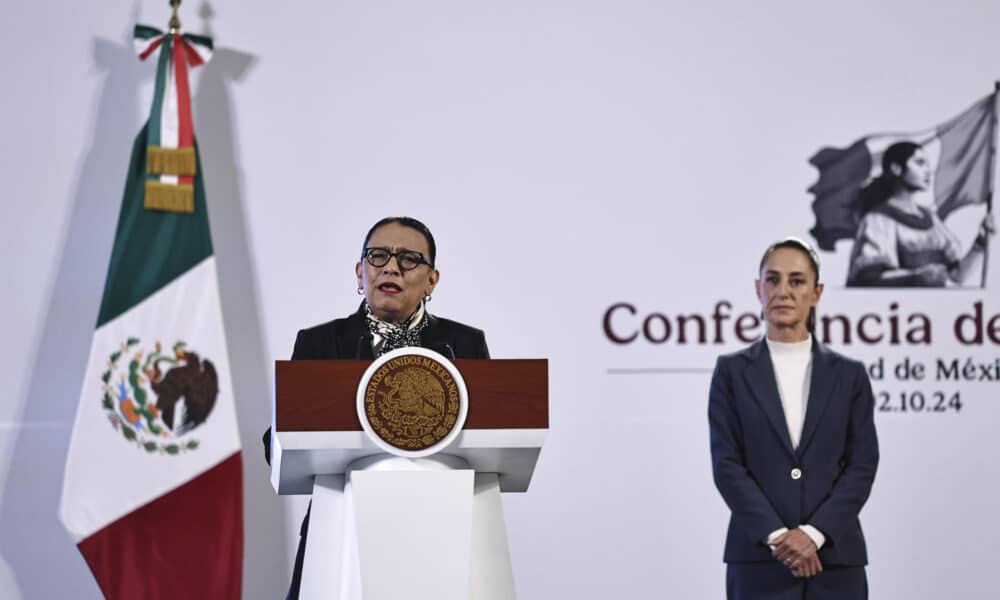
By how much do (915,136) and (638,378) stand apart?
1.57m

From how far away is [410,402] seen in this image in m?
2.41

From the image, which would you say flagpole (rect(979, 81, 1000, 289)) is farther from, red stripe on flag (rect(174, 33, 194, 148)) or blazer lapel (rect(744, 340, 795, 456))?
red stripe on flag (rect(174, 33, 194, 148))

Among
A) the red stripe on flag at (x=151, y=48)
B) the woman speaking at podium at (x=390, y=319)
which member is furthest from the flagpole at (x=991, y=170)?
the red stripe on flag at (x=151, y=48)

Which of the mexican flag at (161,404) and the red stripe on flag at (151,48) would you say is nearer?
the mexican flag at (161,404)

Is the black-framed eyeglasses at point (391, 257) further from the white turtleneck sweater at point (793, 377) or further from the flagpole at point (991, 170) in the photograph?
the flagpole at point (991, 170)

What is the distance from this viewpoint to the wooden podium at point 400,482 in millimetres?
2389

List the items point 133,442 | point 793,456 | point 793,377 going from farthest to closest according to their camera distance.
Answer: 1. point 133,442
2. point 793,377
3. point 793,456

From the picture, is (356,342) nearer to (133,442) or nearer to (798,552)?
(798,552)

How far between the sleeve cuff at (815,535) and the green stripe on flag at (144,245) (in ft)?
7.73

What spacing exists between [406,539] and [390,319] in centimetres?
80

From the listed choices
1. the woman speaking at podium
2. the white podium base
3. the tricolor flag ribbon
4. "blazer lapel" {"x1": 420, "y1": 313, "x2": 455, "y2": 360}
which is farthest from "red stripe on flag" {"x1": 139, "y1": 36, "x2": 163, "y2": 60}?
the white podium base

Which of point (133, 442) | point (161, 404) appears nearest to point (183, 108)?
point (161, 404)

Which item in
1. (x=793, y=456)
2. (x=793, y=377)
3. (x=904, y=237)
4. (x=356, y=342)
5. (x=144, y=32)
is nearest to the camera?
(x=356, y=342)

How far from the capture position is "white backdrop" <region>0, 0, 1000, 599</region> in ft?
16.1
